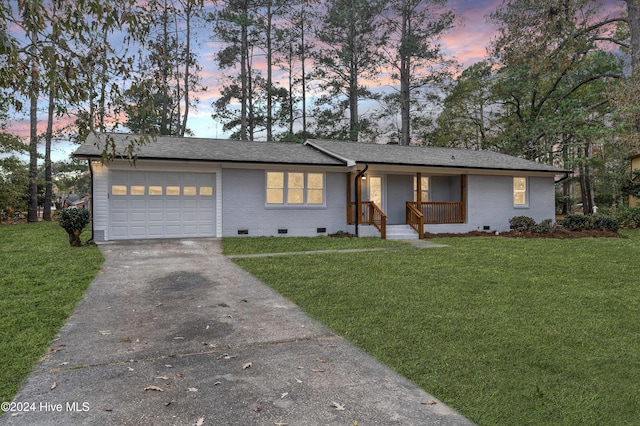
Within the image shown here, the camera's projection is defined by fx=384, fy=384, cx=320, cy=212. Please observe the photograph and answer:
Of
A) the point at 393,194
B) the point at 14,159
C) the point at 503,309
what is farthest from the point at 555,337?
the point at 14,159

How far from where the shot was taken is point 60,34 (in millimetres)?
3320

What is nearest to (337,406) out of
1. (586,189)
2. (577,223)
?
(577,223)

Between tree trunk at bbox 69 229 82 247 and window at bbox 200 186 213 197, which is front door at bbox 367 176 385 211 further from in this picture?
tree trunk at bbox 69 229 82 247

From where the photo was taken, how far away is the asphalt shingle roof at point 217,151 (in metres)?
12.7

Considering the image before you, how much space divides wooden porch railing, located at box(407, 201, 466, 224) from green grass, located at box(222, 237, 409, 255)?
11.9 feet

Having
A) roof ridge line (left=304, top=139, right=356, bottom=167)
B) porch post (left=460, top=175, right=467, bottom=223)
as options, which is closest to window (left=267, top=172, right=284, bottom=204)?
roof ridge line (left=304, top=139, right=356, bottom=167)

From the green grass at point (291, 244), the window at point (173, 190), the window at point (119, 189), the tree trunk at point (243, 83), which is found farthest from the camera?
the tree trunk at point (243, 83)

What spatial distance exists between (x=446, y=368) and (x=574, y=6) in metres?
13.3

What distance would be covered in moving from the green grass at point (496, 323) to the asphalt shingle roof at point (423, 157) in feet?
22.1

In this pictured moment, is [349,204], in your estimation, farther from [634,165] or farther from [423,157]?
[634,165]

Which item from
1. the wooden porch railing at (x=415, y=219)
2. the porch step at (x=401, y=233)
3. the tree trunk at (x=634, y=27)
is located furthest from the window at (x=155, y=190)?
the tree trunk at (x=634, y=27)

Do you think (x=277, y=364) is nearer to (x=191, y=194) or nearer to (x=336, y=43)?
(x=191, y=194)

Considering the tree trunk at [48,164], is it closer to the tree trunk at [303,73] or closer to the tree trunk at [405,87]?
the tree trunk at [303,73]

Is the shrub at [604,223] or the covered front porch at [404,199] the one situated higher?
the covered front porch at [404,199]
